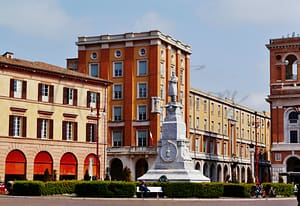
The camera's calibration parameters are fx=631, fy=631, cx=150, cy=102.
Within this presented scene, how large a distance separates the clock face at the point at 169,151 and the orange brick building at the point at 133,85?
3118 cm

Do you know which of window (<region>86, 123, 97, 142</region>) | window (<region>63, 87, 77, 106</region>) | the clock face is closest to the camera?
the clock face

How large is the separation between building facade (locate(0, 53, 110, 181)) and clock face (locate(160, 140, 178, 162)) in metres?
12.4

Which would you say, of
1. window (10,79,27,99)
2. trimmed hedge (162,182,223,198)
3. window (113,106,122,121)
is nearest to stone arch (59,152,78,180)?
window (10,79,27,99)

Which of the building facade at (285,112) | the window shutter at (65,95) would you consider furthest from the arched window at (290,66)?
the window shutter at (65,95)

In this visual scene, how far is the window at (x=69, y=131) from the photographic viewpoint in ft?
215

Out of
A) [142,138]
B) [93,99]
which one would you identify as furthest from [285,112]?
[93,99]

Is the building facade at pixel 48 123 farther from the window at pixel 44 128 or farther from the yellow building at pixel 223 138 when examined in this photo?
the yellow building at pixel 223 138

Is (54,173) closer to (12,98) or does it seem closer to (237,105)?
(12,98)

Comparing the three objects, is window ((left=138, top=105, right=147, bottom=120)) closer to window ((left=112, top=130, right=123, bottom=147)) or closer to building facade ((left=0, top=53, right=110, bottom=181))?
window ((left=112, top=130, right=123, bottom=147))

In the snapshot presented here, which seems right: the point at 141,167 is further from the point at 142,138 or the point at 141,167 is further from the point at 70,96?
the point at 70,96

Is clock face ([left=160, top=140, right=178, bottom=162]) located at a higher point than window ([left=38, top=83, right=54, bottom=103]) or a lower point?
lower

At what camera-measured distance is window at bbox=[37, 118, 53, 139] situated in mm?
62794

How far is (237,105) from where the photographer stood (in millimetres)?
116312

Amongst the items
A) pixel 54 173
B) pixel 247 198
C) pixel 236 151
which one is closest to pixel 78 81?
pixel 54 173
